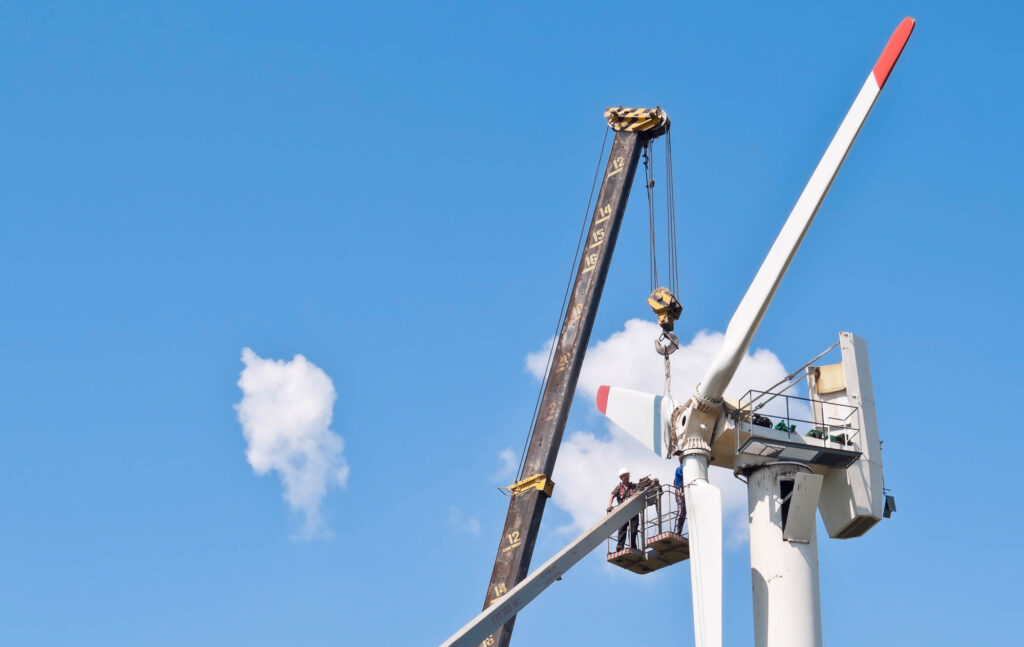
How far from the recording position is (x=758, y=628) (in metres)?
33.2

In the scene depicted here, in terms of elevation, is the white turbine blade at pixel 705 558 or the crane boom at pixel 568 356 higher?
the crane boom at pixel 568 356

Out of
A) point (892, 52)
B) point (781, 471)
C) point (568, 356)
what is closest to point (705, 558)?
point (781, 471)

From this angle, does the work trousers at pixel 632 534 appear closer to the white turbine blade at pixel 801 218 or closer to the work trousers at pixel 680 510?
the work trousers at pixel 680 510

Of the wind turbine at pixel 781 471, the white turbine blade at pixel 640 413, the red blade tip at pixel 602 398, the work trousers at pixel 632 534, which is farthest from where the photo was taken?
the red blade tip at pixel 602 398

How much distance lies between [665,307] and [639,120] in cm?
709

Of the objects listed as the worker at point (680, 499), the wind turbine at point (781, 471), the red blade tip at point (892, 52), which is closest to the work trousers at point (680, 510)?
the worker at point (680, 499)

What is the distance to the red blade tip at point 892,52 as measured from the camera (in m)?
33.5

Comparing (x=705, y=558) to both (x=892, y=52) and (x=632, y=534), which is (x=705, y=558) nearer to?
(x=632, y=534)

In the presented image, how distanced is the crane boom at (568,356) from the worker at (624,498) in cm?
212

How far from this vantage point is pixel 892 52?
33594 mm

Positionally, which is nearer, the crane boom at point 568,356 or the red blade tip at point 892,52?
the red blade tip at point 892,52

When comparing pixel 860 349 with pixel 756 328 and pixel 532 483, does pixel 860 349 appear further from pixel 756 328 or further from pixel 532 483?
pixel 532 483

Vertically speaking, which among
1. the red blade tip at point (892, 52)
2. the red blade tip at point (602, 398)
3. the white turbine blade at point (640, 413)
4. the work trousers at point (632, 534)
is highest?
the red blade tip at point (892, 52)

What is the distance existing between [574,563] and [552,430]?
457 cm
